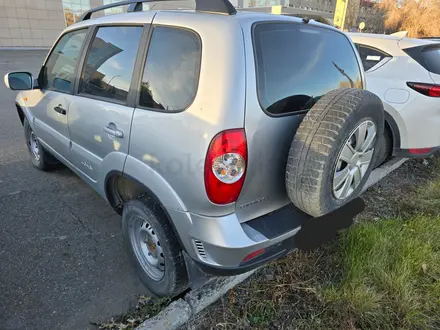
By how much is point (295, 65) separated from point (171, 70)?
77 centimetres

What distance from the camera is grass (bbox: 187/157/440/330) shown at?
2.00 metres

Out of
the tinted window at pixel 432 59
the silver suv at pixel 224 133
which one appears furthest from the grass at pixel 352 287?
the tinted window at pixel 432 59

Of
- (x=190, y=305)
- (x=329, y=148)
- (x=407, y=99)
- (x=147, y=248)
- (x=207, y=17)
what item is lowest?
(x=190, y=305)

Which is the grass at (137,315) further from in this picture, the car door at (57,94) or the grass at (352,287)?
the car door at (57,94)

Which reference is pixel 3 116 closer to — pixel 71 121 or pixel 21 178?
pixel 21 178

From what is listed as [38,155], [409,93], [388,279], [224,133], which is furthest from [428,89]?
[38,155]

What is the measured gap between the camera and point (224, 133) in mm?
1632

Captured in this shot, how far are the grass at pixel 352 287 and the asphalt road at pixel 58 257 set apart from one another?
76 centimetres

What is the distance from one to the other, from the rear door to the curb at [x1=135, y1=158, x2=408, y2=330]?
649 mm

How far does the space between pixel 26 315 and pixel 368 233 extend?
259 cm

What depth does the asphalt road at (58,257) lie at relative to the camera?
213 cm

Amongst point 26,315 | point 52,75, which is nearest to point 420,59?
point 52,75

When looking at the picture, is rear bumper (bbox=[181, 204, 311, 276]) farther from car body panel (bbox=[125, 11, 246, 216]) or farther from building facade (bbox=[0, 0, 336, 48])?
building facade (bbox=[0, 0, 336, 48])

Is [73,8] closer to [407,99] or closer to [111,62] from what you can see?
[111,62]
